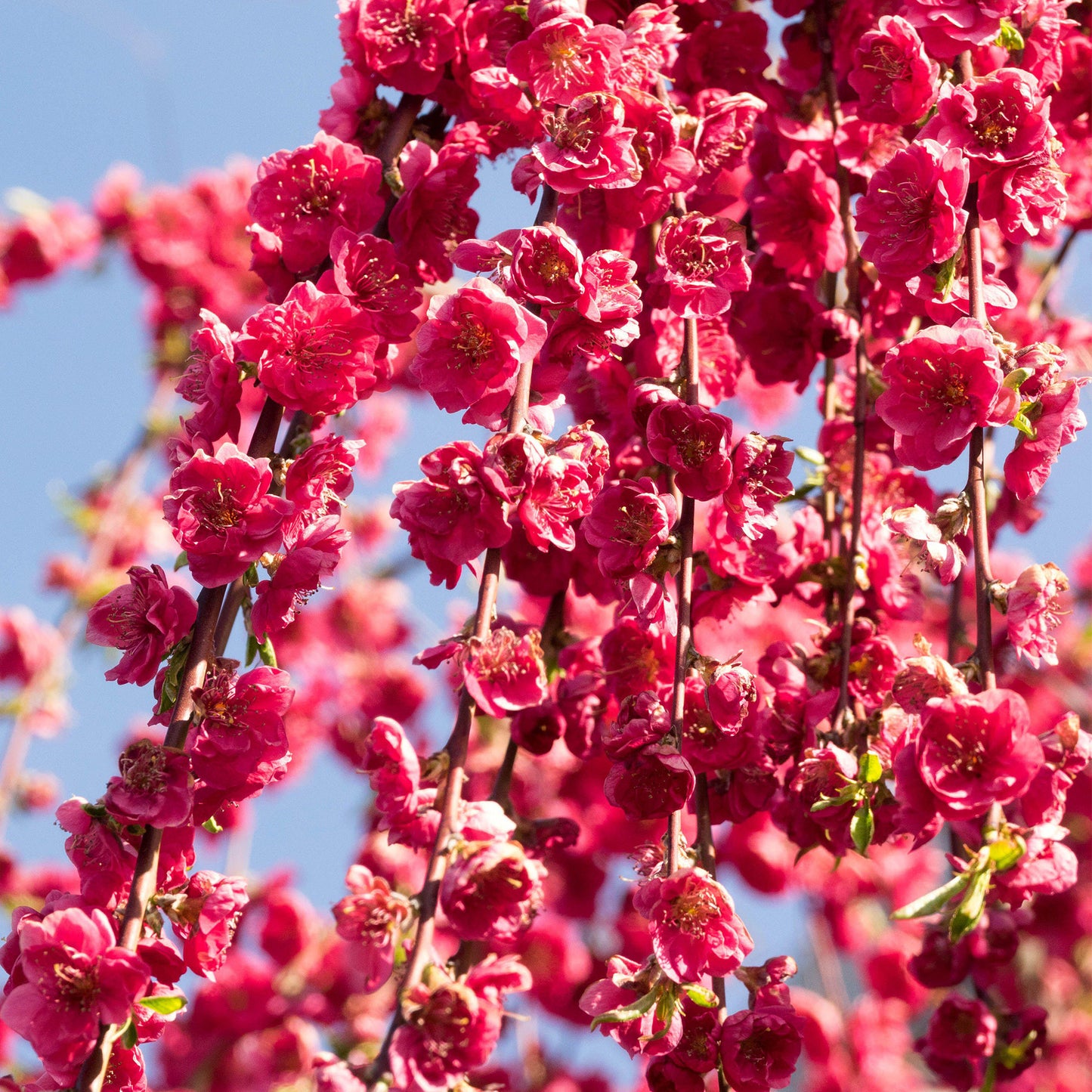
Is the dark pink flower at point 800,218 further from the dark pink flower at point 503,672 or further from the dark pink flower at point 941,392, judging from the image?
the dark pink flower at point 503,672

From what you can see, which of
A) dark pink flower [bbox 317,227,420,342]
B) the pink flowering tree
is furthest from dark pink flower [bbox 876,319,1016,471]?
dark pink flower [bbox 317,227,420,342]

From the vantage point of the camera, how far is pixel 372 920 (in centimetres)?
115

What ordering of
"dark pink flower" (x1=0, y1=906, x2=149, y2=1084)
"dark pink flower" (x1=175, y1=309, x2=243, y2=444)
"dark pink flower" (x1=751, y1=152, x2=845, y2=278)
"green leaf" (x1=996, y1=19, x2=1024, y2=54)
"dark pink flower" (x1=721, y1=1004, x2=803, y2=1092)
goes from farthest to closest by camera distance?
"dark pink flower" (x1=751, y1=152, x2=845, y2=278)
"green leaf" (x1=996, y1=19, x2=1024, y2=54)
"dark pink flower" (x1=175, y1=309, x2=243, y2=444)
"dark pink flower" (x1=721, y1=1004, x2=803, y2=1092)
"dark pink flower" (x1=0, y1=906, x2=149, y2=1084)

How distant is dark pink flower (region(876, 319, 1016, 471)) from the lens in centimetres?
107

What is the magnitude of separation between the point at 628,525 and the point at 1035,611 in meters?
0.38

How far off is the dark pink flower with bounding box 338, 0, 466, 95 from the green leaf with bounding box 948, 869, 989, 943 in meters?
1.02

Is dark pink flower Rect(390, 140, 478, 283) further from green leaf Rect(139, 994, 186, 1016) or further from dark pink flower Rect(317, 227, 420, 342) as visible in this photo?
green leaf Rect(139, 994, 186, 1016)

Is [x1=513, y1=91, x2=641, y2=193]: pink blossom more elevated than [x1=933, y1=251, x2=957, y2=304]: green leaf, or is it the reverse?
[x1=513, y1=91, x2=641, y2=193]: pink blossom

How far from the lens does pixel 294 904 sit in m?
3.23

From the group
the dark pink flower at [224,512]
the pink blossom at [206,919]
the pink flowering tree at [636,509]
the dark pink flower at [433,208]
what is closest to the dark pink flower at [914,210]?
the pink flowering tree at [636,509]

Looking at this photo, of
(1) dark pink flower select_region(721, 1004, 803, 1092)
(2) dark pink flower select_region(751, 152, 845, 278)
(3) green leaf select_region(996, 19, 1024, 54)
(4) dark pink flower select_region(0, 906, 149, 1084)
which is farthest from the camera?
(2) dark pink flower select_region(751, 152, 845, 278)

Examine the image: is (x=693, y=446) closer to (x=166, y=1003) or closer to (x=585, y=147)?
(x=585, y=147)

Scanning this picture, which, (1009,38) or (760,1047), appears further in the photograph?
(1009,38)

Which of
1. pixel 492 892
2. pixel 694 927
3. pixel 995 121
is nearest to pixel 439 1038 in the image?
pixel 492 892
